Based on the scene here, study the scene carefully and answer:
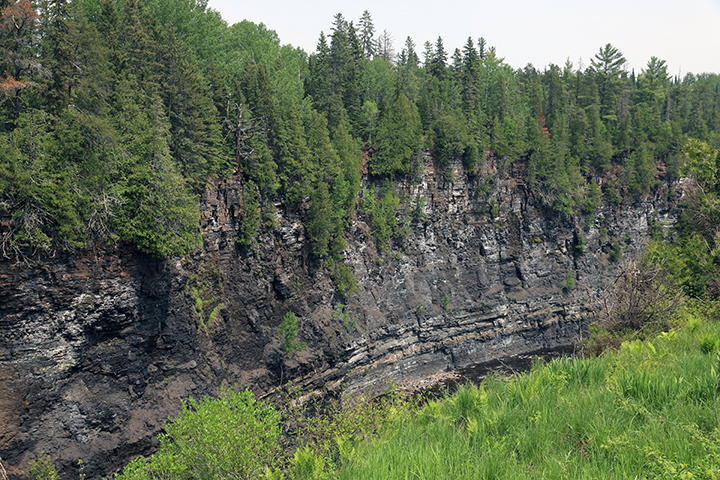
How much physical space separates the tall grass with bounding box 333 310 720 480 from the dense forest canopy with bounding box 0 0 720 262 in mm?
21275

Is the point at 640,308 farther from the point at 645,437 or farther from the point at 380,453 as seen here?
the point at 380,453

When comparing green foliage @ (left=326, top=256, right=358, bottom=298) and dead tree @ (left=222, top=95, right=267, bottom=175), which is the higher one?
dead tree @ (left=222, top=95, right=267, bottom=175)

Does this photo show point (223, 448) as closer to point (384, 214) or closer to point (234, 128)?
point (234, 128)

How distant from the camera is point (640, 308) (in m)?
11.8

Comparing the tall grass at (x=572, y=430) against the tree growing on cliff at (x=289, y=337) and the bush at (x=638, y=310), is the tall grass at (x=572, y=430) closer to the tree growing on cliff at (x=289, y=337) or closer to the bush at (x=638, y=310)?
the bush at (x=638, y=310)

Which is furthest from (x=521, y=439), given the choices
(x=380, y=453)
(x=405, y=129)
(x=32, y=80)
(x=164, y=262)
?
(x=405, y=129)

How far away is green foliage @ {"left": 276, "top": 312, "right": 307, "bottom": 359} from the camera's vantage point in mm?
34197

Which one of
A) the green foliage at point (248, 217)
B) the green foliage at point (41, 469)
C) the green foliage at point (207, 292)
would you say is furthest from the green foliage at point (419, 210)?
the green foliage at point (41, 469)

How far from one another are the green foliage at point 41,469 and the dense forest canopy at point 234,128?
10.3 m

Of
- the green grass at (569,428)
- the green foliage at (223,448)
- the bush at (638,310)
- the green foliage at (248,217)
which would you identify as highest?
the green foliage at (248,217)

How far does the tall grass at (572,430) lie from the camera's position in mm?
3924

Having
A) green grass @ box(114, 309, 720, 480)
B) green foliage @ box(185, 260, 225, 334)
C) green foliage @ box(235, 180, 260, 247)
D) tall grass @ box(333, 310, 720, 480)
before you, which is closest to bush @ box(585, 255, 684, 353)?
green grass @ box(114, 309, 720, 480)

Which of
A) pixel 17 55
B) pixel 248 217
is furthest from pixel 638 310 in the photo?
pixel 17 55

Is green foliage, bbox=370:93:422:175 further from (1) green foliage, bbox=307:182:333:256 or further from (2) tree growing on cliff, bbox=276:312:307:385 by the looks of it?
(2) tree growing on cliff, bbox=276:312:307:385
